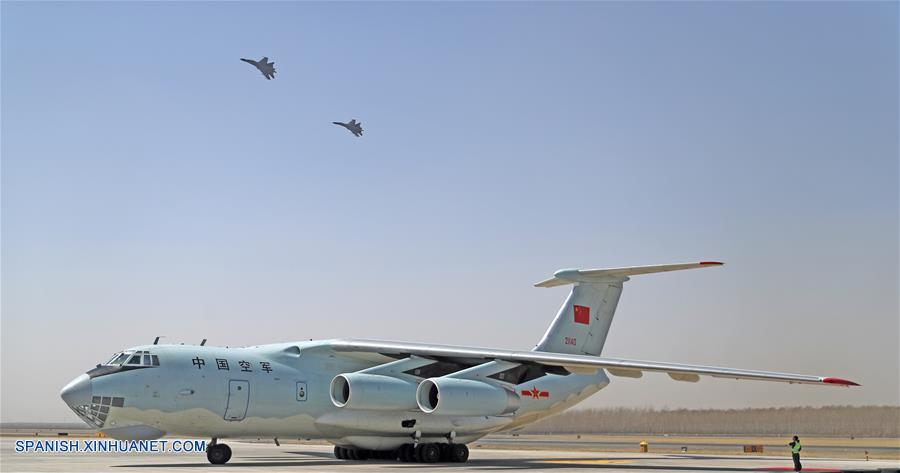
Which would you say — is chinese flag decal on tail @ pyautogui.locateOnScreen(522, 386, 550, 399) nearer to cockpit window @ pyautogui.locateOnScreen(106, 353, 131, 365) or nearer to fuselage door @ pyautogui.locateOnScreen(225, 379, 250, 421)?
fuselage door @ pyautogui.locateOnScreen(225, 379, 250, 421)

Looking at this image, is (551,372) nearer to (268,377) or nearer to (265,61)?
(268,377)

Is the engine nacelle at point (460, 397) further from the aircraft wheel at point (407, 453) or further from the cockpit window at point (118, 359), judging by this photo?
the cockpit window at point (118, 359)

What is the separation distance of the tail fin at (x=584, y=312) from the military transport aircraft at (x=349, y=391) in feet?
3.45

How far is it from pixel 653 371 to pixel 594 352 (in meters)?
4.43

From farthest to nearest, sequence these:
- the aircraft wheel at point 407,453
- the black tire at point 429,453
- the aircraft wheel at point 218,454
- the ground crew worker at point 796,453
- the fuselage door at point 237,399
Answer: the aircraft wheel at point 407,453
the black tire at point 429,453
the aircraft wheel at point 218,454
the fuselage door at point 237,399
the ground crew worker at point 796,453

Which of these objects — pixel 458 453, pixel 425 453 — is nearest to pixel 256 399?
pixel 425 453

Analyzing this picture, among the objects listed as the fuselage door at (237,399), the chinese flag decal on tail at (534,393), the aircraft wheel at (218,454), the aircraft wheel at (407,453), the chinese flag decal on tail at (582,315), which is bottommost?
the aircraft wheel at (218,454)

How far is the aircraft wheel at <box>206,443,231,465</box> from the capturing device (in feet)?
58.7

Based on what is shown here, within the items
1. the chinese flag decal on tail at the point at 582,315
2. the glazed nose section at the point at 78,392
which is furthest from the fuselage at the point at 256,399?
the chinese flag decal on tail at the point at 582,315

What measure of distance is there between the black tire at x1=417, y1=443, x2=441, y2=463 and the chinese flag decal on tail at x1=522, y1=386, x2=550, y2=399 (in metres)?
2.20

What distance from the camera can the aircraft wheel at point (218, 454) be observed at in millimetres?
17906

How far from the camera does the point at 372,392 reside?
18.3 metres

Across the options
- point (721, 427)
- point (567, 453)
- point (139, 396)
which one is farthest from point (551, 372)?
point (721, 427)

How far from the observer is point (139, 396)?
16.8m
